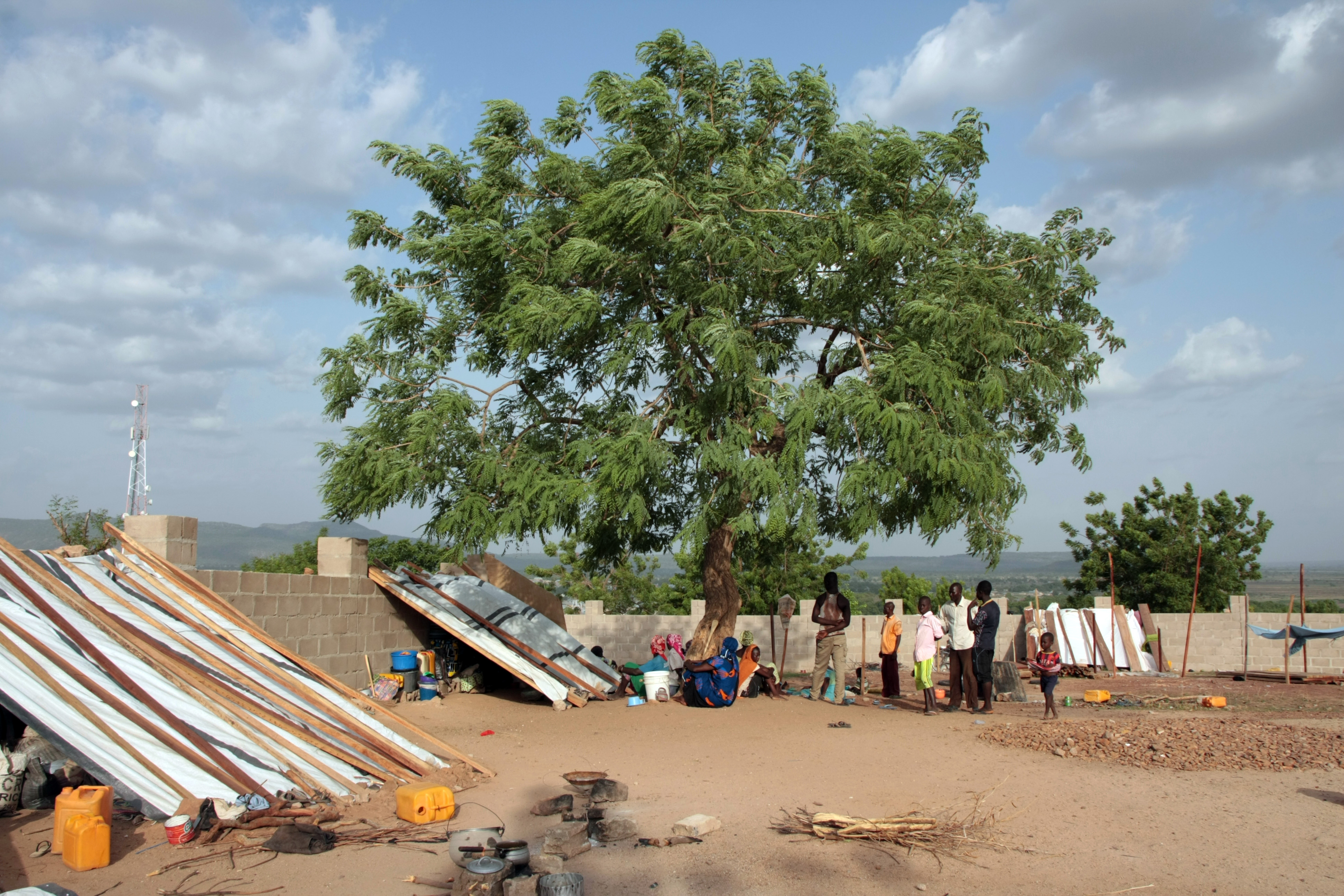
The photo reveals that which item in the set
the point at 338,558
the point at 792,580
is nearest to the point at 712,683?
the point at 338,558

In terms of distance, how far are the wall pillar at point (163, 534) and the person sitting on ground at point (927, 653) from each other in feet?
27.2

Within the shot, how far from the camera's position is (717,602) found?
529 inches

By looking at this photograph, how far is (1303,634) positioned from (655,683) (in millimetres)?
12851

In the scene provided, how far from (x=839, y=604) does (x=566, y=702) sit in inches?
148

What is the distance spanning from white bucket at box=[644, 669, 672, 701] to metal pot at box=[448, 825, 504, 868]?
21.9 ft

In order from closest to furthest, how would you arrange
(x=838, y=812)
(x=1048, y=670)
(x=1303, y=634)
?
1. (x=838, y=812)
2. (x=1048, y=670)
3. (x=1303, y=634)

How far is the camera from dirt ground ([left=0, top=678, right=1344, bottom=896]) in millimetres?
4965

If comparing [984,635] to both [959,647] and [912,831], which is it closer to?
[959,647]

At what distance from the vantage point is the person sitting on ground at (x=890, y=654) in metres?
12.8

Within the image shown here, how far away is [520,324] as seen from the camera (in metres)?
11.2

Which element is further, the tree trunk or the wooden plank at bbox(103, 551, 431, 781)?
the tree trunk

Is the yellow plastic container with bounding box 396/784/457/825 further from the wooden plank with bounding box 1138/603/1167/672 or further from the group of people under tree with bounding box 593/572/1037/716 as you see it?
the wooden plank with bounding box 1138/603/1167/672

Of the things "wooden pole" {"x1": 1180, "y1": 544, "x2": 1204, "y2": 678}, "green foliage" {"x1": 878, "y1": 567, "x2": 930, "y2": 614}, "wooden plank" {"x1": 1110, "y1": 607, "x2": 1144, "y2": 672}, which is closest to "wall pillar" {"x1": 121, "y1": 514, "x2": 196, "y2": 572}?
"wooden pole" {"x1": 1180, "y1": 544, "x2": 1204, "y2": 678}

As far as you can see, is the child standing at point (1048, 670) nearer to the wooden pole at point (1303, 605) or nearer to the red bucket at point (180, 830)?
the wooden pole at point (1303, 605)
